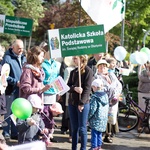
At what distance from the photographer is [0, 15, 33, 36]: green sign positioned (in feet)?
29.2

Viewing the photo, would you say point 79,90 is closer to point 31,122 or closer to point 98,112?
point 98,112

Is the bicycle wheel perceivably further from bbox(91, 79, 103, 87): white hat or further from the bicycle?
bbox(91, 79, 103, 87): white hat

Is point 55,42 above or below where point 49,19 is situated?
below

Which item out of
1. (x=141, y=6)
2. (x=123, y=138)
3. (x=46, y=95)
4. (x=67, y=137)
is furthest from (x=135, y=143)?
(x=141, y=6)

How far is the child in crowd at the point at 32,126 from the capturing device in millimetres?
5395

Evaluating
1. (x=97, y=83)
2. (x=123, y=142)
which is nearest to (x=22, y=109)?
(x=97, y=83)

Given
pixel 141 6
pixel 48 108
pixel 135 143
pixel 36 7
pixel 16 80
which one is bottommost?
pixel 135 143

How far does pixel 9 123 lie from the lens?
7.96 meters

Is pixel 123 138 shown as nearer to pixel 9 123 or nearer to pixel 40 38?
pixel 9 123

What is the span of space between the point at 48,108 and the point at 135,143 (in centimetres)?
268

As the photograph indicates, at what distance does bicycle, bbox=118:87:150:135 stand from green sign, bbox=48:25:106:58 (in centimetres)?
325

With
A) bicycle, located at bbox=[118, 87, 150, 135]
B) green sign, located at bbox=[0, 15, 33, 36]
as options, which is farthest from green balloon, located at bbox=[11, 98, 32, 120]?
bicycle, located at bbox=[118, 87, 150, 135]

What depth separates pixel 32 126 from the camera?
544 centimetres

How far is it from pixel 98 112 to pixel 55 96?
86 centimetres
